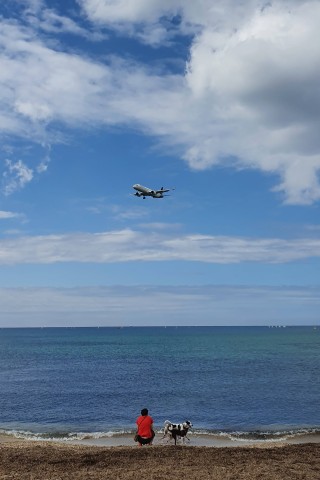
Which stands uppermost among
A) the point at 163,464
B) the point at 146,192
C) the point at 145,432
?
the point at 146,192

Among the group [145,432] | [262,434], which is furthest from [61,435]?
[145,432]

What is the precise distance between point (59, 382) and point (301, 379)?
3470 centimetres

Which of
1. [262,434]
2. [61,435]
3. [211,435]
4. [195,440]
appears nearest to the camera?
Answer: [195,440]

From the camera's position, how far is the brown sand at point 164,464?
15625 mm

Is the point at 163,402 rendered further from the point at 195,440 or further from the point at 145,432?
the point at 145,432

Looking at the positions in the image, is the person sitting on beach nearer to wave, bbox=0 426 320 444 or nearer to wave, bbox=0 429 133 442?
wave, bbox=0 426 320 444

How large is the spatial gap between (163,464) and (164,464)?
0.03 meters

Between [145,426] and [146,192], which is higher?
[146,192]

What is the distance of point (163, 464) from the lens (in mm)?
17188

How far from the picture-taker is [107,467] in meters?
17.0

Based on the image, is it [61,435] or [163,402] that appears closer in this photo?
[61,435]

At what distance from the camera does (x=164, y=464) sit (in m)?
17.2

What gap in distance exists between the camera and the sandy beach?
15.7 metres

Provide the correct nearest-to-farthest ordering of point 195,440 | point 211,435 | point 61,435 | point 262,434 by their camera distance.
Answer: point 195,440, point 211,435, point 262,434, point 61,435
